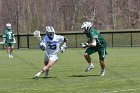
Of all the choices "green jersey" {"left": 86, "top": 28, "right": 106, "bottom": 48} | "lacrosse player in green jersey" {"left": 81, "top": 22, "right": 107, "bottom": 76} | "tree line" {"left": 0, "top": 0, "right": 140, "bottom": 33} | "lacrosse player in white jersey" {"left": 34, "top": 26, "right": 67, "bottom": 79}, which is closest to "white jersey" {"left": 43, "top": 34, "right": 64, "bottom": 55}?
"lacrosse player in white jersey" {"left": 34, "top": 26, "right": 67, "bottom": 79}

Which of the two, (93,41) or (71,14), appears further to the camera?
(71,14)

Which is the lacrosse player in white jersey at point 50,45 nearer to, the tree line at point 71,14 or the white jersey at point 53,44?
the white jersey at point 53,44

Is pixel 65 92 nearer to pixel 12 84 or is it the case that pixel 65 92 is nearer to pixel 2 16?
pixel 12 84

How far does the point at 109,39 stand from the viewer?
50719 millimetres

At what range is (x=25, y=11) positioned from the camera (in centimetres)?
6731

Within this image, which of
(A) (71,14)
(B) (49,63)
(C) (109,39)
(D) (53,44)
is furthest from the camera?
(A) (71,14)

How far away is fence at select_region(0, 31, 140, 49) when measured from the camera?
49.7 metres

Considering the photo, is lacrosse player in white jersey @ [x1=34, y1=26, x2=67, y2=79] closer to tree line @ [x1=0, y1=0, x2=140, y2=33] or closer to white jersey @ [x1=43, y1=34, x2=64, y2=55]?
white jersey @ [x1=43, y1=34, x2=64, y2=55]

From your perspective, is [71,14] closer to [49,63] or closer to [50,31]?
[50,31]

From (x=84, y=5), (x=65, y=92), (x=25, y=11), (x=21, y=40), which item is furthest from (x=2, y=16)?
(x=65, y=92)

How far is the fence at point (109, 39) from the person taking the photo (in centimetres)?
4969

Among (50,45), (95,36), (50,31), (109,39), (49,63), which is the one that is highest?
(50,31)

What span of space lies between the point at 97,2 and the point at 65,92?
51.9 meters

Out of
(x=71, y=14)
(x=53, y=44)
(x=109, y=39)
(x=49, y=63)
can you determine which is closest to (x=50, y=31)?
(x=53, y=44)
